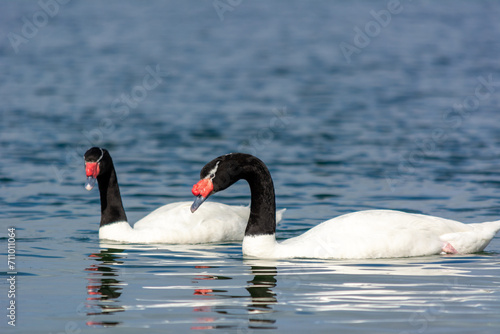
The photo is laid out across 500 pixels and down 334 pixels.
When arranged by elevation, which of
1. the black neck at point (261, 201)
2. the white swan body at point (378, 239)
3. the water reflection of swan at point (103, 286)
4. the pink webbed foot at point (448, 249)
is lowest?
the water reflection of swan at point (103, 286)

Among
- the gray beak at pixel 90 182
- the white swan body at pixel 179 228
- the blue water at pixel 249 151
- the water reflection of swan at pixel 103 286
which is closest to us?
the water reflection of swan at pixel 103 286

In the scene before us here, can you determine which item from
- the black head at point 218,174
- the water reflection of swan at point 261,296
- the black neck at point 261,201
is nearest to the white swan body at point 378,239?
the black neck at point 261,201

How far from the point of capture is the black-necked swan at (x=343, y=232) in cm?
1305

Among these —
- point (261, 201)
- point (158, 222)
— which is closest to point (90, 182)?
point (158, 222)

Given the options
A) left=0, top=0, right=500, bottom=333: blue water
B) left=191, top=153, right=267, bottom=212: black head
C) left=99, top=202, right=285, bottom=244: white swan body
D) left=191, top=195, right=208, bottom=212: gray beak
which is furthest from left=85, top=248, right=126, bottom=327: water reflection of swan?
left=191, top=153, right=267, bottom=212: black head

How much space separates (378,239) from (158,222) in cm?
400

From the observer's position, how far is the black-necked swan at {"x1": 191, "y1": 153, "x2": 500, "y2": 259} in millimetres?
13055

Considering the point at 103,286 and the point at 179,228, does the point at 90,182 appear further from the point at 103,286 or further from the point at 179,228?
the point at 103,286

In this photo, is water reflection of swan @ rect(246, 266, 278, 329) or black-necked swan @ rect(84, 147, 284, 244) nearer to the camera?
water reflection of swan @ rect(246, 266, 278, 329)

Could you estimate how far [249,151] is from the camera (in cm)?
2388

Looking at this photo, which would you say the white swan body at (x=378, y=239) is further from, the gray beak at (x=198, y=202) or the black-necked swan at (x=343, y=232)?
the gray beak at (x=198, y=202)

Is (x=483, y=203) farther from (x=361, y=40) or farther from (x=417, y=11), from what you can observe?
(x=417, y=11)

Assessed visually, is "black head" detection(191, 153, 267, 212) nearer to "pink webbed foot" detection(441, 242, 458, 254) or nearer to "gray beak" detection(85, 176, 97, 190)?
"gray beak" detection(85, 176, 97, 190)

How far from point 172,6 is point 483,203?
198 feet
